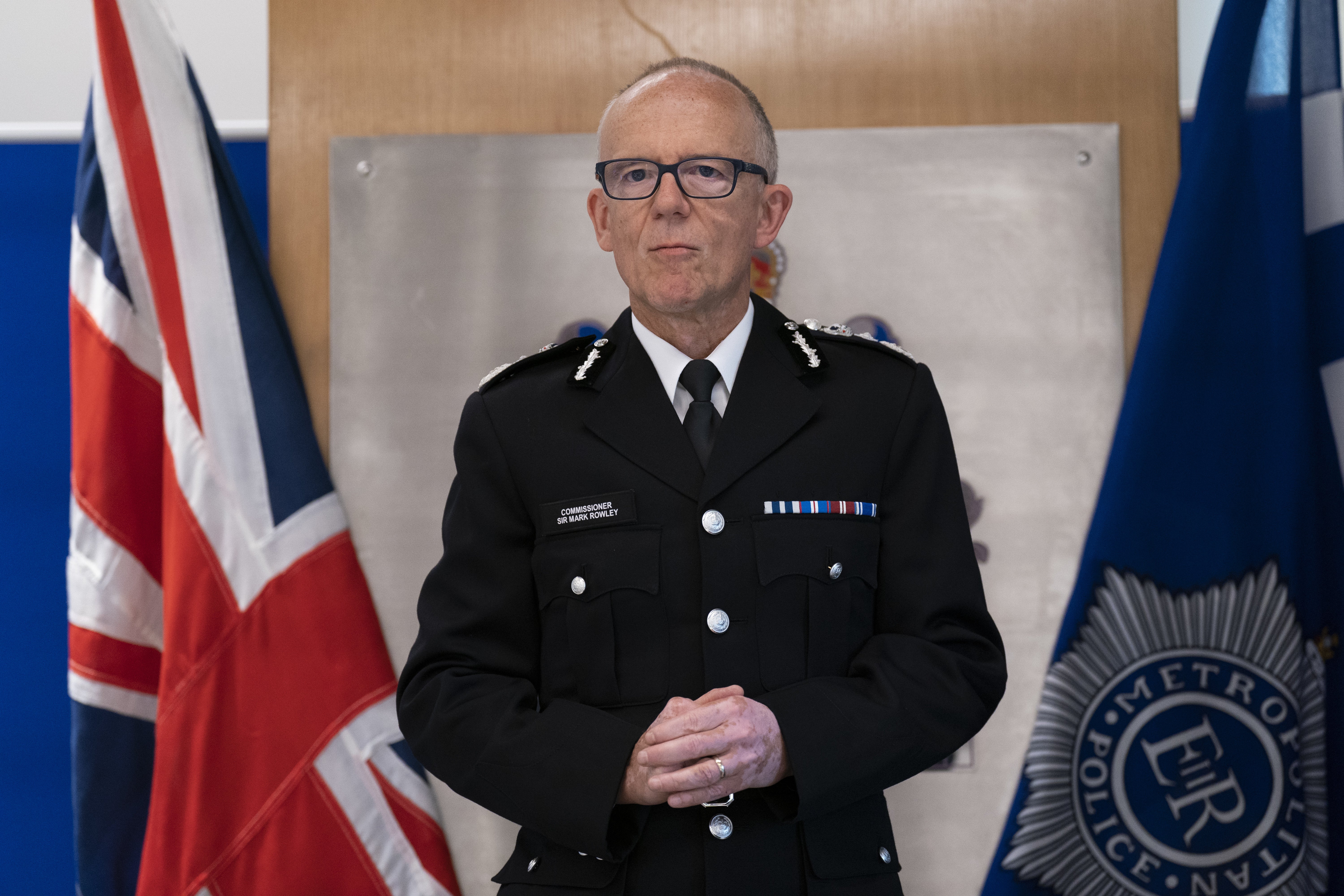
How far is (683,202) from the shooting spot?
42.5 inches

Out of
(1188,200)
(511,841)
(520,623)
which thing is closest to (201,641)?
(511,841)

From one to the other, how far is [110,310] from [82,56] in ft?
2.51

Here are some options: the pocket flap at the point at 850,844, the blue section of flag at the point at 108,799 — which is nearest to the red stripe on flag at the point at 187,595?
the blue section of flag at the point at 108,799

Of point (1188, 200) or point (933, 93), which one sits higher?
point (933, 93)

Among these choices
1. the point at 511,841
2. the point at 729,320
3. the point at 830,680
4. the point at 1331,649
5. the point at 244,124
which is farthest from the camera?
the point at 244,124

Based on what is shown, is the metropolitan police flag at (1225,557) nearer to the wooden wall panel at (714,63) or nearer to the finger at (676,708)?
the wooden wall panel at (714,63)

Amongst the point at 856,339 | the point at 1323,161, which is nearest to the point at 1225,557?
the point at 1323,161

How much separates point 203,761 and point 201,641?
18 cm

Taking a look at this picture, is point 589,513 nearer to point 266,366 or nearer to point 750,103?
point 750,103

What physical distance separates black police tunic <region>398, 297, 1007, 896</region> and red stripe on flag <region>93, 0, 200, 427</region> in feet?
2.67

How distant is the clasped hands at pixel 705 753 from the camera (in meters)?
0.92

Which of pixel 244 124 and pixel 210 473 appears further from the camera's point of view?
pixel 244 124

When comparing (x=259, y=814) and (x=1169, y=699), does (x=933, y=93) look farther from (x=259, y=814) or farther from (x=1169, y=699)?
(x=259, y=814)

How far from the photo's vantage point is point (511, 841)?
1.79 m
